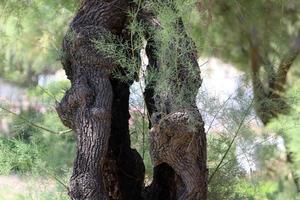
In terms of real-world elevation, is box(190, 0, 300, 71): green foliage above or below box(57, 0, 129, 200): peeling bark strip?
above

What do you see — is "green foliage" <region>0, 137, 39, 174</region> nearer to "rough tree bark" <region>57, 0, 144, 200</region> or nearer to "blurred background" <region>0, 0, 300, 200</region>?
"blurred background" <region>0, 0, 300, 200</region>

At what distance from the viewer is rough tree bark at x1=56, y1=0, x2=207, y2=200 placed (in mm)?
1437

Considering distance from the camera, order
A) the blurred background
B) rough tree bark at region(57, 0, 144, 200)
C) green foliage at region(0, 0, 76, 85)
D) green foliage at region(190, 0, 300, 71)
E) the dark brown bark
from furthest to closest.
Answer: green foliage at region(190, 0, 300, 71)
green foliage at region(0, 0, 76, 85)
the blurred background
rough tree bark at region(57, 0, 144, 200)
the dark brown bark

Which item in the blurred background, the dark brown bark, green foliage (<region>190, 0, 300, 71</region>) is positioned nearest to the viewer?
the dark brown bark

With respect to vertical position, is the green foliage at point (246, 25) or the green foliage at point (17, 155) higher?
the green foliage at point (246, 25)

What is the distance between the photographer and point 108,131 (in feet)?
4.92

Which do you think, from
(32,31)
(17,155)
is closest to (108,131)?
(17,155)

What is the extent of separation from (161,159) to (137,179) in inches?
12.1

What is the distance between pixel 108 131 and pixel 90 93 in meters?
0.11

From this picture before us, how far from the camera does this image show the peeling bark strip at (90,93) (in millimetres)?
1465

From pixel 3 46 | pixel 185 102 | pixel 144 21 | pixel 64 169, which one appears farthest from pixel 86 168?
pixel 3 46

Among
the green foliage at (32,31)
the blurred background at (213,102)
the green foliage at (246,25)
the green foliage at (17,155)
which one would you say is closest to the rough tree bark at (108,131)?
the blurred background at (213,102)

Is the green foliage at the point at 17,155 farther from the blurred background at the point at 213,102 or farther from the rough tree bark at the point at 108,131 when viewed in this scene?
the rough tree bark at the point at 108,131

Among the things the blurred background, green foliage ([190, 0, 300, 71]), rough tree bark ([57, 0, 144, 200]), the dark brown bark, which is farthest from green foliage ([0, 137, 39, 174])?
green foliage ([190, 0, 300, 71])
